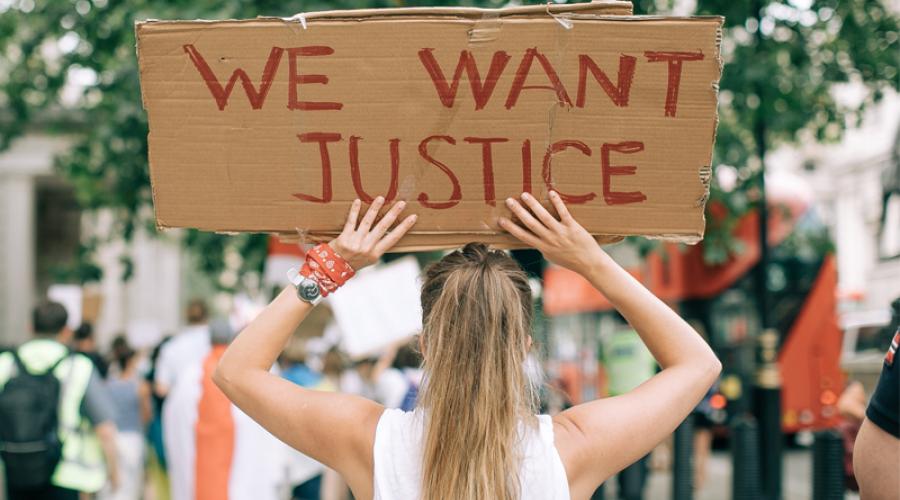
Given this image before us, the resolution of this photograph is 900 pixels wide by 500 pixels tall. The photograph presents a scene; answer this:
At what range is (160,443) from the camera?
10086mm

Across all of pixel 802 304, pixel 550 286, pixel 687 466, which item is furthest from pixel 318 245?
pixel 550 286

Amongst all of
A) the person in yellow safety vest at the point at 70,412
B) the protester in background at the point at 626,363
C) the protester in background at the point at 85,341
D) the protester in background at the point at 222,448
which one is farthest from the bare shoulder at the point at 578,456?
the protester in background at the point at 626,363

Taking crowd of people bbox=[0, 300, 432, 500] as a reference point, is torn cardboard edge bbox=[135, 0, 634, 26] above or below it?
above

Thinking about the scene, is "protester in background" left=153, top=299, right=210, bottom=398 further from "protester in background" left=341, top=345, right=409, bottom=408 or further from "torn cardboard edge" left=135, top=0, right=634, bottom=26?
"torn cardboard edge" left=135, top=0, right=634, bottom=26

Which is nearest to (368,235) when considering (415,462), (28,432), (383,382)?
(415,462)

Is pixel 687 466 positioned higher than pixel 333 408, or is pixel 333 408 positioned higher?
pixel 333 408

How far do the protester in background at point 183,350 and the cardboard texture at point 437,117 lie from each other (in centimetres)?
663

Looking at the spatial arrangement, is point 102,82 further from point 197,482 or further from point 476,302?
point 476,302

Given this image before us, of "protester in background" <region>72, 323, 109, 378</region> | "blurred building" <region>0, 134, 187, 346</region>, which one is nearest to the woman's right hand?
"protester in background" <region>72, 323, 109, 378</region>

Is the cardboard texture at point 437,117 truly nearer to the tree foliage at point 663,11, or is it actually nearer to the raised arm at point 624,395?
the raised arm at point 624,395

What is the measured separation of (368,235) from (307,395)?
41 centimetres

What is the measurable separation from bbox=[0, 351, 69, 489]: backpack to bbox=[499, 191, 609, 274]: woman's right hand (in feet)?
14.0

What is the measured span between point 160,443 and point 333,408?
7.91 m

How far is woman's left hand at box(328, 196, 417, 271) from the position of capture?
2762mm
